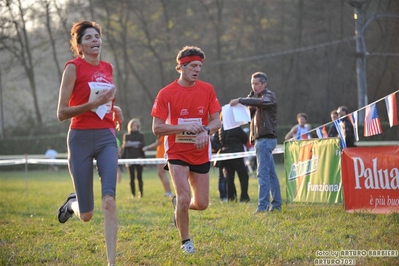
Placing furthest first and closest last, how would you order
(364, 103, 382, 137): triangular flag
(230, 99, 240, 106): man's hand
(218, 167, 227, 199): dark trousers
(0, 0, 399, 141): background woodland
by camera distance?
(0, 0, 399, 141): background woodland, (218, 167, 227, 199): dark trousers, (230, 99, 240, 106): man's hand, (364, 103, 382, 137): triangular flag

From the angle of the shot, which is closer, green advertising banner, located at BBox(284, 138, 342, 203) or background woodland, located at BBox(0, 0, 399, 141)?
green advertising banner, located at BBox(284, 138, 342, 203)

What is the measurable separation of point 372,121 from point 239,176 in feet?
13.1

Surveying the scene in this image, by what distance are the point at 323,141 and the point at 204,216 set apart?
93.4 inches

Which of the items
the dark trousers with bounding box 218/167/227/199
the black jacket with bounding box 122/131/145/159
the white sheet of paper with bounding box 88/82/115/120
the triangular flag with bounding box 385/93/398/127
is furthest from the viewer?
the black jacket with bounding box 122/131/145/159

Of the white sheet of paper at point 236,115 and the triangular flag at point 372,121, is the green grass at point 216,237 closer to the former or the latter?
the triangular flag at point 372,121

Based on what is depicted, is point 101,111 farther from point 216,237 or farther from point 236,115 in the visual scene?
point 236,115

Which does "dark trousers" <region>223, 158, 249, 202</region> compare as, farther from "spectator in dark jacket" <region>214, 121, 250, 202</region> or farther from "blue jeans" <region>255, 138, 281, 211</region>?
"blue jeans" <region>255, 138, 281, 211</region>

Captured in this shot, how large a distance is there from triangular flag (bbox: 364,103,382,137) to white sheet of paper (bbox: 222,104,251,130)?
1799 millimetres

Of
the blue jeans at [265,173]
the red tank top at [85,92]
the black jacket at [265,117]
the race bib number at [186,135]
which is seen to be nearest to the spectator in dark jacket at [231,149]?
the blue jeans at [265,173]

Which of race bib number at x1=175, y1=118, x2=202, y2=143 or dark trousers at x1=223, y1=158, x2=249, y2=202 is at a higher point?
race bib number at x1=175, y1=118, x2=202, y2=143

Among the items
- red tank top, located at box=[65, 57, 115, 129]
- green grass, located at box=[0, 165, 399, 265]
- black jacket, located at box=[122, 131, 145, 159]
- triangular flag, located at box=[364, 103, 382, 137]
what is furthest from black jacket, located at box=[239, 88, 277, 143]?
black jacket, located at box=[122, 131, 145, 159]

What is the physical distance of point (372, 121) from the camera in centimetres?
935

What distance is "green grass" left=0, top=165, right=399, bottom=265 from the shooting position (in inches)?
247

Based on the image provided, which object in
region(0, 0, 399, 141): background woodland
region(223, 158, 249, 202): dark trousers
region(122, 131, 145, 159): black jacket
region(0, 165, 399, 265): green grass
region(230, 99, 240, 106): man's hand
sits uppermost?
region(0, 0, 399, 141): background woodland
